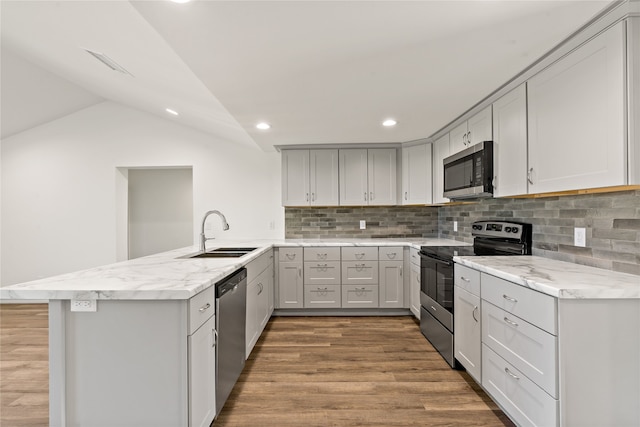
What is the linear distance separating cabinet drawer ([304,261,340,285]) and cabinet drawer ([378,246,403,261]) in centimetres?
54

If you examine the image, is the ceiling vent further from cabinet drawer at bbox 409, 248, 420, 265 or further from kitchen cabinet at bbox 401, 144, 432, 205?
cabinet drawer at bbox 409, 248, 420, 265

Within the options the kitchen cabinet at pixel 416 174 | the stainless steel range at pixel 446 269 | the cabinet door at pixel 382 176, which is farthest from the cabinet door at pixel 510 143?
the cabinet door at pixel 382 176

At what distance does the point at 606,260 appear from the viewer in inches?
69.7

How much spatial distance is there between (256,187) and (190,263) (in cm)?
250

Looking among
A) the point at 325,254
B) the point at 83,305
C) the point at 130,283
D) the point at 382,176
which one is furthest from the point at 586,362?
the point at 382,176

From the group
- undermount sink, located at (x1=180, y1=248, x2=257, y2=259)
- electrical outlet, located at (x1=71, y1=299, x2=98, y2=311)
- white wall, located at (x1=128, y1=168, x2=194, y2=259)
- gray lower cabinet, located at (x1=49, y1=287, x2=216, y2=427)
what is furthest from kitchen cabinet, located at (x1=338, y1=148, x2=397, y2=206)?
white wall, located at (x1=128, y1=168, x2=194, y2=259)

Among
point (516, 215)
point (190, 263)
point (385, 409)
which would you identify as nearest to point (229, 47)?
point (190, 263)

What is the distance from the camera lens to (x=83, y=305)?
1.41 meters

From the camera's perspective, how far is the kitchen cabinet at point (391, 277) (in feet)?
12.1

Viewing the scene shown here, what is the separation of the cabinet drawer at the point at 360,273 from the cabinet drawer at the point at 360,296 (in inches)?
2.3

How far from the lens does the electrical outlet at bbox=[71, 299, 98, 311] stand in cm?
140

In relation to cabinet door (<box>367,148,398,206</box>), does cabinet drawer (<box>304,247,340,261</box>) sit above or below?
below

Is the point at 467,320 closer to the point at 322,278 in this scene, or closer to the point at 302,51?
the point at 322,278

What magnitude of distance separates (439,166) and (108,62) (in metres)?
3.39
